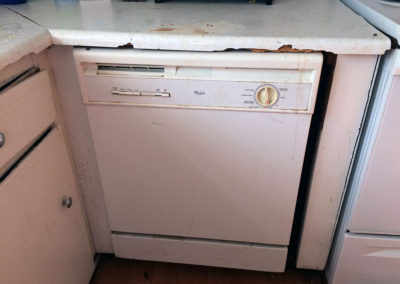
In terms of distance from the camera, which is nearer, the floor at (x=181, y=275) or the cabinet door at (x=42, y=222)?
the cabinet door at (x=42, y=222)

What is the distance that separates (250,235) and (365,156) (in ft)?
1.27

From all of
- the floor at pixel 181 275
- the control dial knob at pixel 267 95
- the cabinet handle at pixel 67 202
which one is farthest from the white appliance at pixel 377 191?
the cabinet handle at pixel 67 202

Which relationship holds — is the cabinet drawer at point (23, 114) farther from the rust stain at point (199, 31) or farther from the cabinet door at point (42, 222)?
the rust stain at point (199, 31)

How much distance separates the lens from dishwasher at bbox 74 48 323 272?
2.51 feet

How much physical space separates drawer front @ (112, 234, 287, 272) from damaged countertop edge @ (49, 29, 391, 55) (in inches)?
23.1

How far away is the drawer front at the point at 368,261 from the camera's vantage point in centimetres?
92

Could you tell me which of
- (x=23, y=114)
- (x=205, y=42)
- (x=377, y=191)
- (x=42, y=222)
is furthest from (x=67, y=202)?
(x=377, y=191)

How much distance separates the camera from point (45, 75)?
782mm

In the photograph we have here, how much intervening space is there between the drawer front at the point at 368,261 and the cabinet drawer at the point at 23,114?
0.83 m

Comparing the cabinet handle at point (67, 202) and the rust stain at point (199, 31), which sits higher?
the rust stain at point (199, 31)

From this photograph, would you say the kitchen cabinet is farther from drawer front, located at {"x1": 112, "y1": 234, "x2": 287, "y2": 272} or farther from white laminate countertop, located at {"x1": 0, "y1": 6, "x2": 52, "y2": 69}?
drawer front, located at {"x1": 112, "y1": 234, "x2": 287, "y2": 272}

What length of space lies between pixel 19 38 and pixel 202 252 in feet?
2.49

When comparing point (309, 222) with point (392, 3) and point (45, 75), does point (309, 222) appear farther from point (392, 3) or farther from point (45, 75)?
point (45, 75)

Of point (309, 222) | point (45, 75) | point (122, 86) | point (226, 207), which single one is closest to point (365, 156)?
point (309, 222)
